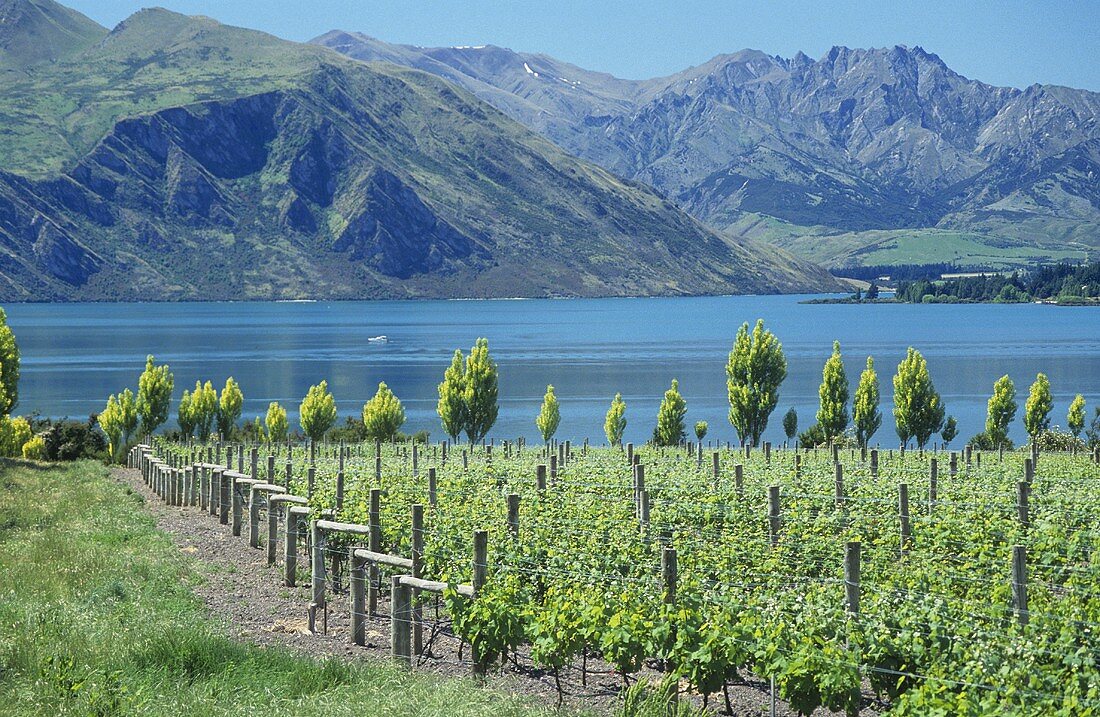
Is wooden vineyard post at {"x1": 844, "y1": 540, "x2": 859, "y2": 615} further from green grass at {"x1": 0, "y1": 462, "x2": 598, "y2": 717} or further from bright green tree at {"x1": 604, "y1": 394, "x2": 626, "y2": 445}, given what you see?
bright green tree at {"x1": 604, "y1": 394, "x2": 626, "y2": 445}

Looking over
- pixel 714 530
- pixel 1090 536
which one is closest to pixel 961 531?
pixel 1090 536

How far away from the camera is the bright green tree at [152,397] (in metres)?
70.8

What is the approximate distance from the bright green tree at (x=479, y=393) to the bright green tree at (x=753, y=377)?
14.4 metres

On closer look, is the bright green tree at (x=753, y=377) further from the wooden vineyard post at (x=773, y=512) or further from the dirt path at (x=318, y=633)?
the wooden vineyard post at (x=773, y=512)

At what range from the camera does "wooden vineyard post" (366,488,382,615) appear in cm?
1820

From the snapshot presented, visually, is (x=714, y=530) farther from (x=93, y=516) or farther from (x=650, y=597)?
(x=93, y=516)

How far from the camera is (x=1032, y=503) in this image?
24.2 metres

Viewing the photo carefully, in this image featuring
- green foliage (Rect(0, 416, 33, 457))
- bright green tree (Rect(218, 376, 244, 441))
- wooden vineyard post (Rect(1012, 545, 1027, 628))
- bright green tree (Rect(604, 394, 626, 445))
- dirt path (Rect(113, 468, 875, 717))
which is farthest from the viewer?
bright green tree (Rect(218, 376, 244, 441))

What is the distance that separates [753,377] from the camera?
2761 inches

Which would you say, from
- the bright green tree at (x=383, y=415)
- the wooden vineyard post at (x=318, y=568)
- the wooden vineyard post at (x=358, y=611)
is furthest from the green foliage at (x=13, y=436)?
the wooden vineyard post at (x=358, y=611)

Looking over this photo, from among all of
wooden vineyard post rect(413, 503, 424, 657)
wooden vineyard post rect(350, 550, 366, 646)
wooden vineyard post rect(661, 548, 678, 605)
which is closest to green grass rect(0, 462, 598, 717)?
wooden vineyard post rect(413, 503, 424, 657)

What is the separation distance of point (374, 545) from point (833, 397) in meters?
53.1

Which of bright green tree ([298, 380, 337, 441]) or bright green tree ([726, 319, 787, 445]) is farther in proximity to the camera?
bright green tree ([298, 380, 337, 441])

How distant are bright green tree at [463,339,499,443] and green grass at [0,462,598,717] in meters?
50.0
